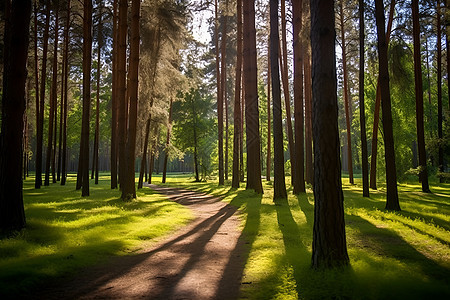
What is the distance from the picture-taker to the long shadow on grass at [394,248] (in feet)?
13.4

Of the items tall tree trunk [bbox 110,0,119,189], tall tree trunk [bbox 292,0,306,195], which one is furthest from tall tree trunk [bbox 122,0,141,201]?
tall tree trunk [bbox 292,0,306,195]

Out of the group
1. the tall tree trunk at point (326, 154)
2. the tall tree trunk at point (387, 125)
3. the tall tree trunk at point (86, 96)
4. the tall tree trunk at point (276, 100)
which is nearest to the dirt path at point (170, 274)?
the tall tree trunk at point (326, 154)

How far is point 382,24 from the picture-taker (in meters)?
10.1

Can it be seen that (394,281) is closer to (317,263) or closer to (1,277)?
(317,263)

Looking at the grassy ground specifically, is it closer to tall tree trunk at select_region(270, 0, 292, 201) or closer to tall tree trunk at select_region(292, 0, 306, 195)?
tall tree trunk at select_region(270, 0, 292, 201)

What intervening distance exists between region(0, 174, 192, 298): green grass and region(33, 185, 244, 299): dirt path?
0.38 meters

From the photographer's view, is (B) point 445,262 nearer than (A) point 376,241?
Yes

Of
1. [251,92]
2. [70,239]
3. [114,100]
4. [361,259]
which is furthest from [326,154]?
[114,100]

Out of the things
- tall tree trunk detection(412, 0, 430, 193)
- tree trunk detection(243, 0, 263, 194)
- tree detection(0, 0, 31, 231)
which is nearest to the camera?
tree detection(0, 0, 31, 231)

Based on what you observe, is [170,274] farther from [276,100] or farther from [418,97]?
[418,97]

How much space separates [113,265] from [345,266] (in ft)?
12.2

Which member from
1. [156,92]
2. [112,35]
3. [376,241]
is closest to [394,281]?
[376,241]

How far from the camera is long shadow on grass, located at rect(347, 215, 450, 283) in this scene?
408 cm

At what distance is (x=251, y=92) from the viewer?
15258 mm
